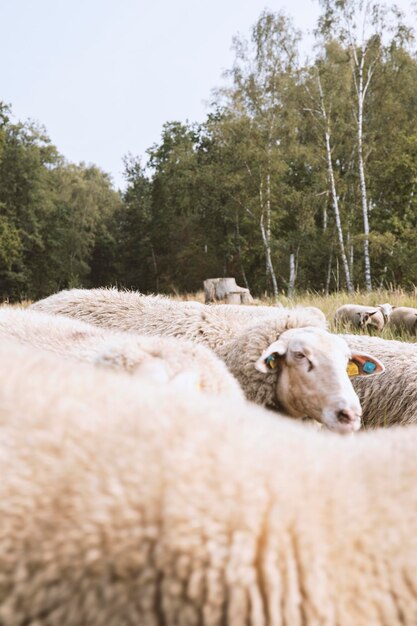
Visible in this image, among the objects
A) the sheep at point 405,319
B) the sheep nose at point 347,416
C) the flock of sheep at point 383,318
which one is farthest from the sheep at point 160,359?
the sheep at point 405,319

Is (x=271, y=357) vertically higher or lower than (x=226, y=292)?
lower

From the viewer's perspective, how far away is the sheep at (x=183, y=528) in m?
0.78

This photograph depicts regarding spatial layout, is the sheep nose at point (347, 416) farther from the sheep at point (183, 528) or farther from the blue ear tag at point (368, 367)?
the sheep at point (183, 528)

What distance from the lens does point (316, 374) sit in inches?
130

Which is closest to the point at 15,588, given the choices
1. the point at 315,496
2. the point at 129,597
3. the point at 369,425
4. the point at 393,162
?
the point at 129,597

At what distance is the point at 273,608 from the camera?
792 millimetres

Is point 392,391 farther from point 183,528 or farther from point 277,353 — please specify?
point 183,528

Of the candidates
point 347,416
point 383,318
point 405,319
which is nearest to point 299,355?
point 347,416

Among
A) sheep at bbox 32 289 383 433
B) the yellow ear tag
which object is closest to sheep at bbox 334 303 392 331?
sheep at bbox 32 289 383 433

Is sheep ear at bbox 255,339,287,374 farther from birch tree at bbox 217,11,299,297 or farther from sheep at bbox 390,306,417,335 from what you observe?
birch tree at bbox 217,11,299,297

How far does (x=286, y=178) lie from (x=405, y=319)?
28688 millimetres

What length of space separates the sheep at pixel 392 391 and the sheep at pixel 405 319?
11.3 feet

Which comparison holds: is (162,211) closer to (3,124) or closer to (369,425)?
(3,124)

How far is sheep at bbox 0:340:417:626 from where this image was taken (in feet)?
2.57
